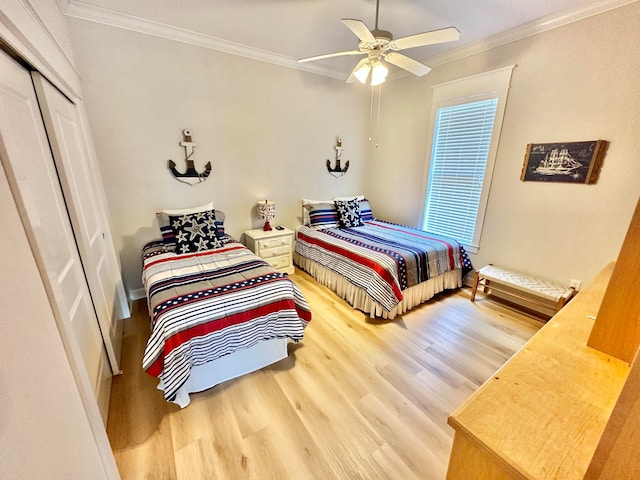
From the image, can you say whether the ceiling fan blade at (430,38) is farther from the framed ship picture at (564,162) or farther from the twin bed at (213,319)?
the twin bed at (213,319)

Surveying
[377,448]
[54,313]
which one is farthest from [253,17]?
[377,448]

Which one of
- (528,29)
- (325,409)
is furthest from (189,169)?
(528,29)

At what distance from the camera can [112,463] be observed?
43.2 inches

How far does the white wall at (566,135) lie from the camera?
1.98 m

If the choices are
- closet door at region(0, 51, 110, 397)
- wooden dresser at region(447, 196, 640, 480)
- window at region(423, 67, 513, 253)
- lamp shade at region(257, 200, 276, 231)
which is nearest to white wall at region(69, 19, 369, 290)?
lamp shade at region(257, 200, 276, 231)

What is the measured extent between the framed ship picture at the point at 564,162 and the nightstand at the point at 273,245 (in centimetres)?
266

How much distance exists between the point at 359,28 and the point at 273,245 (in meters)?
2.31

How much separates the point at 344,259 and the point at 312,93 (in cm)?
233

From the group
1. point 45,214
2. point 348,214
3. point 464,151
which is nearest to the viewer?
point 45,214

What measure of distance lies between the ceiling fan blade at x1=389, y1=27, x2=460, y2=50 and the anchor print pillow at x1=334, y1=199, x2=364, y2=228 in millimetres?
2024

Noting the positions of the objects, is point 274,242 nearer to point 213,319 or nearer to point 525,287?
point 213,319

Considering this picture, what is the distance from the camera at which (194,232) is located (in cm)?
253

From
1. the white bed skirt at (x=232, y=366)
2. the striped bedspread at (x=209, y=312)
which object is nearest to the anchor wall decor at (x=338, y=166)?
the striped bedspread at (x=209, y=312)

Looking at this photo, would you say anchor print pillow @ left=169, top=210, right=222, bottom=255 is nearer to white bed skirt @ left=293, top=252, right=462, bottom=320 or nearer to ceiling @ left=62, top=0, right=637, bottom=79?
white bed skirt @ left=293, top=252, right=462, bottom=320
